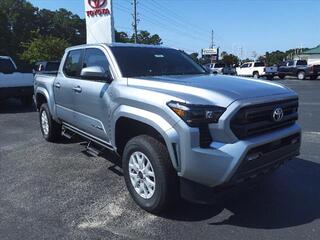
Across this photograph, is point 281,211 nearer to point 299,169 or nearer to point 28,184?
point 299,169

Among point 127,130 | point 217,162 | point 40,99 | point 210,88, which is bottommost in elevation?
point 217,162

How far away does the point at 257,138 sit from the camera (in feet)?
14.4

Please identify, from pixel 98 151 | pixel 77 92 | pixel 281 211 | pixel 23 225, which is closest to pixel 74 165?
pixel 98 151

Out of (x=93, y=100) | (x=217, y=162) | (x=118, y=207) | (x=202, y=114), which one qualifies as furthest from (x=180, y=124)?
(x=93, y=100)

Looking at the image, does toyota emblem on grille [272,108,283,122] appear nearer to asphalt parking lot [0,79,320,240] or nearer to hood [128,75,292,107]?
hood [128,75,292,107]

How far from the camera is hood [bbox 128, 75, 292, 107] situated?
430cm

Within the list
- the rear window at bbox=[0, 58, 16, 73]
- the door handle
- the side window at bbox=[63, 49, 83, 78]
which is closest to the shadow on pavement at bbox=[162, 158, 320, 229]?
the door handle

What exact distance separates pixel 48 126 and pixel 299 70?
1397 inches

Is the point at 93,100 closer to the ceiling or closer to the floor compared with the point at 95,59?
closer to the floor

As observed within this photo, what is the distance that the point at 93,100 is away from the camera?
5.94 m

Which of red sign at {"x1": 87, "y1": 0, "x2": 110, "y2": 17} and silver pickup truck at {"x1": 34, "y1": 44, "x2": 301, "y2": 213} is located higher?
red sign at {"x1": 87, "y1": 0, "x2": 110, "y2": 17}

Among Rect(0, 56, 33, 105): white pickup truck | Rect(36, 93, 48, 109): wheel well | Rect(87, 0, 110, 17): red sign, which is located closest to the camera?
Rect(36, 93, 48, 109): wheel well

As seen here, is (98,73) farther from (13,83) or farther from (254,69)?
(254,69)

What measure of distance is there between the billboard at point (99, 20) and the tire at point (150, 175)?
16255mm
